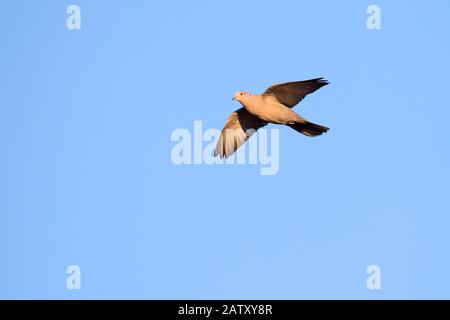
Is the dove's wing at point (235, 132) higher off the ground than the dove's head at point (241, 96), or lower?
lower

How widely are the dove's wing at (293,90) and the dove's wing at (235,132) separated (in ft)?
4.26

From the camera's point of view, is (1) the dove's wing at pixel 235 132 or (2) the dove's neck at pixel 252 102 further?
(1) the dove's wing at pixel 235 132

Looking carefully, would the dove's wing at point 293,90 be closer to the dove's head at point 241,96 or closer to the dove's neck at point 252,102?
the dove's neck at point 252,102

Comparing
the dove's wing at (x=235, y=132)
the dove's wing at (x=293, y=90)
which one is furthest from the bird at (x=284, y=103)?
the dove's wing at (x=235, y=132)

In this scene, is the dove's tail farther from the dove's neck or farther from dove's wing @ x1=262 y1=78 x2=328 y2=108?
the dove's neck

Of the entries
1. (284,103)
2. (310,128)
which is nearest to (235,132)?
(284,103)

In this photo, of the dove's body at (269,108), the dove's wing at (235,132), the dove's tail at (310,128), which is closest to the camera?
the dove's tail at (310,128)

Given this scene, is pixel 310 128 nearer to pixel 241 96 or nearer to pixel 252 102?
pixel 252 102

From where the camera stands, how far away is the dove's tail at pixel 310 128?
25766 mm

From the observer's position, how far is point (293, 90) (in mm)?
25984

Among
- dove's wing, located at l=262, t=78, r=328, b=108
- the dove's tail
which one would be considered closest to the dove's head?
dove's wing, located at l=262, t=78, r=328, b=108
